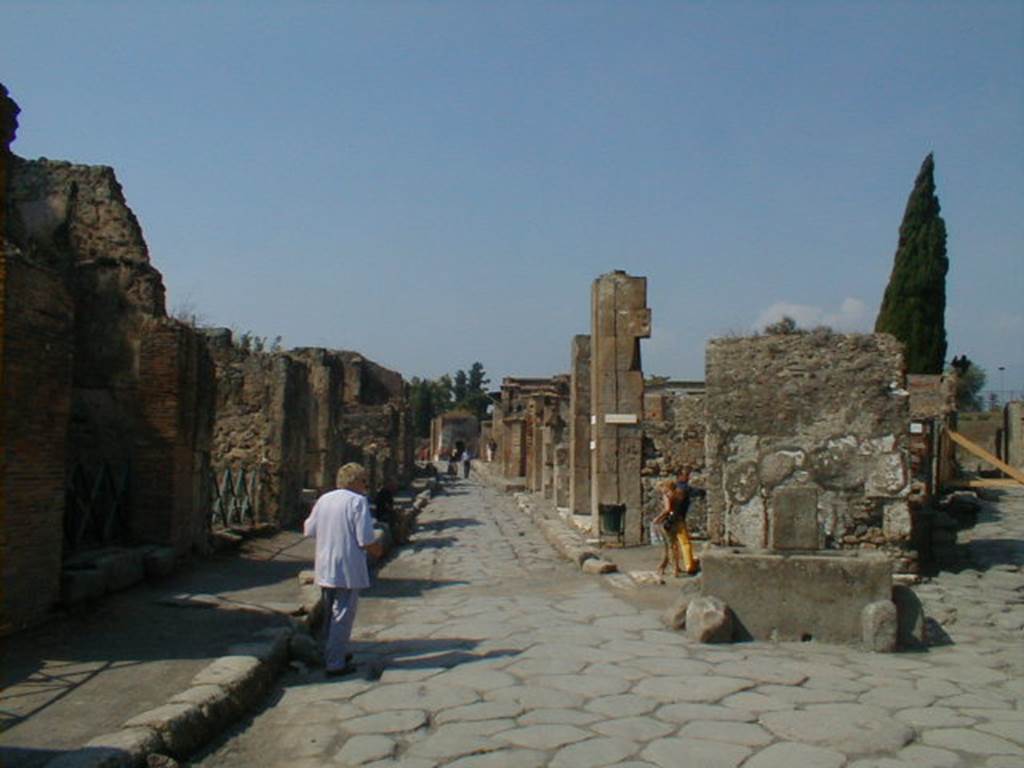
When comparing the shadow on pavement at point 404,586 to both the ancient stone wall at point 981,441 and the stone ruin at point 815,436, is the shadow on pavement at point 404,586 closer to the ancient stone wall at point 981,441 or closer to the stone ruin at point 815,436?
the stone ruin at point 815,436

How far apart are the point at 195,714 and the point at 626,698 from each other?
98.3 inches

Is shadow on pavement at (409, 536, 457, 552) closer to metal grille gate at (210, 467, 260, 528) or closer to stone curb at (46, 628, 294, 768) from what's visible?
metal grille gate at (210, 467, 260, 528)

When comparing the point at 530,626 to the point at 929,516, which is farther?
the point at 929,516

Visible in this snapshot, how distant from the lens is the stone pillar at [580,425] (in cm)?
1950

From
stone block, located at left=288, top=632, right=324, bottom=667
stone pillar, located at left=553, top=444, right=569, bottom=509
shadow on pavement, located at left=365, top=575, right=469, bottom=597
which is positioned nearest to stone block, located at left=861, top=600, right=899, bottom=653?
stone block, located at left=288, top=632, right=324, bottom=667

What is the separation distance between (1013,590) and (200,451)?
9175 millimetres

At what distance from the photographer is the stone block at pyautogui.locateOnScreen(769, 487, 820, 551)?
28.1 feet

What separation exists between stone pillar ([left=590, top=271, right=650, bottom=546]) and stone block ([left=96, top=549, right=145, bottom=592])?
747 centimetres

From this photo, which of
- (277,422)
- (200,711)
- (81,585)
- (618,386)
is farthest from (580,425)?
(200,711)

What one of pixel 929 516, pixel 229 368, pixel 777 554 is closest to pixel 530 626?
pixel 777 554

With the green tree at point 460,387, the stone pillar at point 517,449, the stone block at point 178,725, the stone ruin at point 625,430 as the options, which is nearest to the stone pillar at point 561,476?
the stone ruin at point 625,430

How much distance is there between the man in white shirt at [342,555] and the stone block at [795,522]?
3.27 m

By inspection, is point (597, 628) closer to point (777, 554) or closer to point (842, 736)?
point (777, 554)

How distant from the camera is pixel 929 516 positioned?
12953 millimetres
